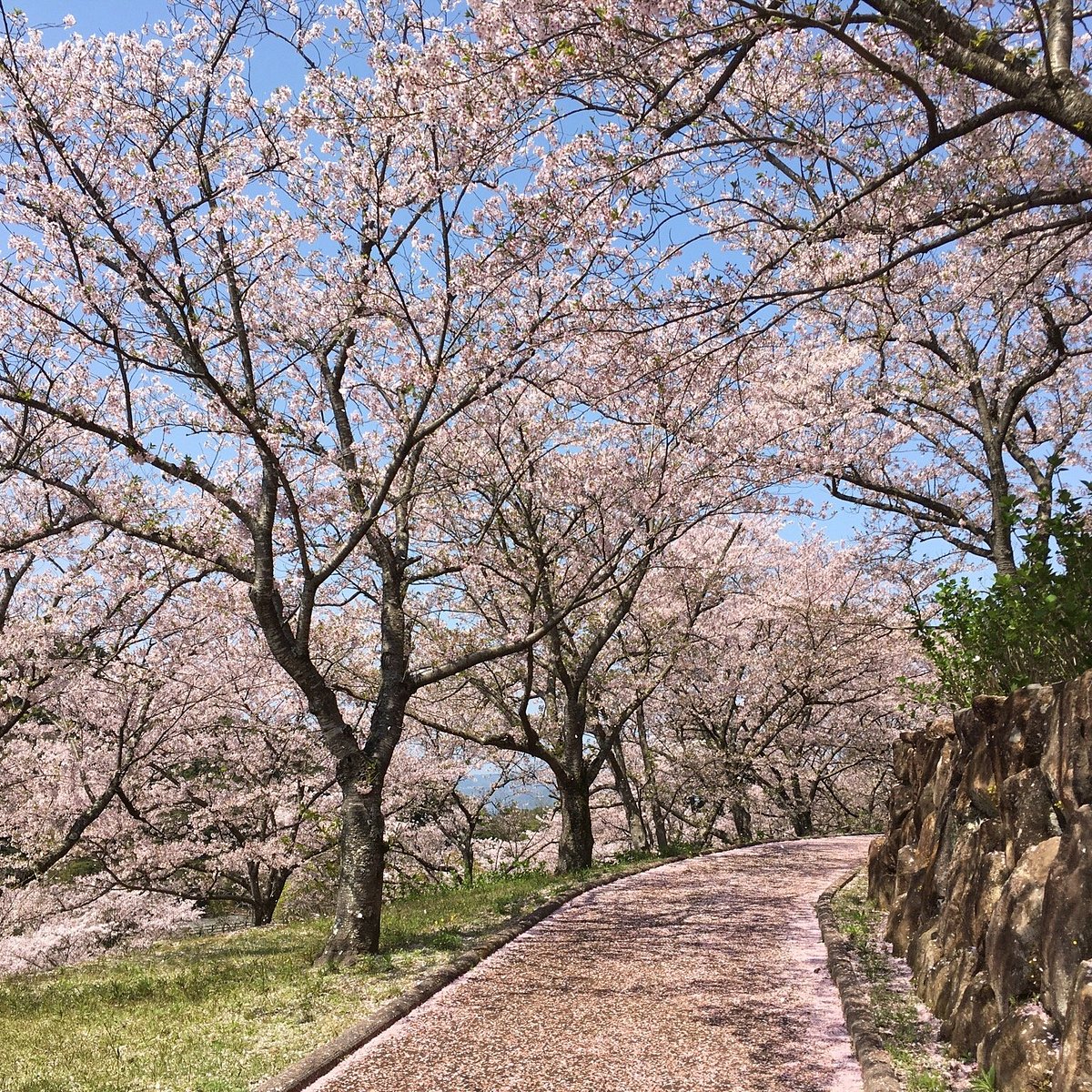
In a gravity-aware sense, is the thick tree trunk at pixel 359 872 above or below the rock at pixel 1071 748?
below

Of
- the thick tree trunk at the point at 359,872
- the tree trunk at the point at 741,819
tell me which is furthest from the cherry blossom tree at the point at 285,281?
the tree trunk at the point at 741,819

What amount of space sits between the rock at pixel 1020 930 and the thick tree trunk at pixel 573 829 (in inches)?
429

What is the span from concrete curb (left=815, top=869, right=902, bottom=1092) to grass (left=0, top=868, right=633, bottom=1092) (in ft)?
13.1

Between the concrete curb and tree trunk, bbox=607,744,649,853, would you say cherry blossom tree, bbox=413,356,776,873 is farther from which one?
the concrete curb

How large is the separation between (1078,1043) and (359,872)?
7.49m

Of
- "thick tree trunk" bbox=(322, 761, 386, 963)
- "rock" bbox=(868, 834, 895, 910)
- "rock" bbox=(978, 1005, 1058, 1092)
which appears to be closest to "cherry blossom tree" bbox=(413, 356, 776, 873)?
"thick tree trunk" bbox=(322, 761, 386, 963)

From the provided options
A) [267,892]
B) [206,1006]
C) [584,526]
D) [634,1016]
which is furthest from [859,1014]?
[267,892]

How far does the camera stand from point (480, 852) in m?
28.9

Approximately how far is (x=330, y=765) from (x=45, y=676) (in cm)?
863

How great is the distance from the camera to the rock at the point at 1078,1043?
363cm

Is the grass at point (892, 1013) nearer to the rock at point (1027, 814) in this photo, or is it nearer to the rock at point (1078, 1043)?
the rock at point (1078, 1043)

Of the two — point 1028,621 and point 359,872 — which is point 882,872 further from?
point 359,872

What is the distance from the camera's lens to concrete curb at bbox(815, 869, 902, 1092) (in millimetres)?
5051

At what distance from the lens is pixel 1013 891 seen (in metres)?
4.86
